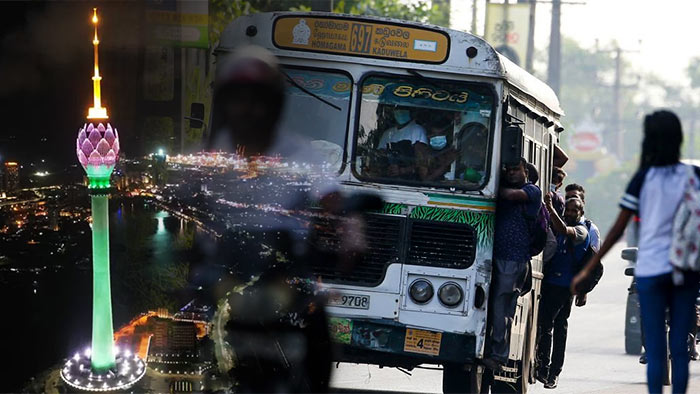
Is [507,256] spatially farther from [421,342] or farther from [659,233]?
[659,233]

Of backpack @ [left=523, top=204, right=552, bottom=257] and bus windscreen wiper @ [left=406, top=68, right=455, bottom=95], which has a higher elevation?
bus windscreen wiper @ [left=406, top=68, right=455, bottom=95]

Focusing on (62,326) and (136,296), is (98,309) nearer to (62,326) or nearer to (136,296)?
(62,326)

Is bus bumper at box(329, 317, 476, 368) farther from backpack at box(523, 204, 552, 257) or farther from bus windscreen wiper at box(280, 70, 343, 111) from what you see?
bus windscreen wiper at box(280, 70, 343, 111)

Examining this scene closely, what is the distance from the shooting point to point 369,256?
1039cm

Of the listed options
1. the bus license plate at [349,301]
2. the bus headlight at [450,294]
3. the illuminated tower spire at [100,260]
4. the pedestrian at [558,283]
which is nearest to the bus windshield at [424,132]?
the bus headlight at [450,294]

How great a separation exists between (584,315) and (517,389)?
14943mm

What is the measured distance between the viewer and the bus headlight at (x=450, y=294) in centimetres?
1027

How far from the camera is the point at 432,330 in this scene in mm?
10289

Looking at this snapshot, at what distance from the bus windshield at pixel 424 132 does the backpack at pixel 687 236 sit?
2.82m

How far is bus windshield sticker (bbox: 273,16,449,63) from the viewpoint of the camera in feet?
34.0

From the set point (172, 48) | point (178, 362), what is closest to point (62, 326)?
point (178, 362)

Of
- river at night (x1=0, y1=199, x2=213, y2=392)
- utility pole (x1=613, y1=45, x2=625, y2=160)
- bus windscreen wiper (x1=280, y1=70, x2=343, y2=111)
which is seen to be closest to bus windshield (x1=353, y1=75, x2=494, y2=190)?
bus windscreen wiper (x1=280, y1=70, x2=343, y2=111)

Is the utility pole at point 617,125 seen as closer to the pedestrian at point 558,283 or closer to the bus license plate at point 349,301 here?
the pedestrian at point 558,283

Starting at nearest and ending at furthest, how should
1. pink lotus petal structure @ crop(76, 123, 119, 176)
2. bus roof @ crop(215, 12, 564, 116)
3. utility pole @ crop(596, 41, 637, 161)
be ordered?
pink lotus petal structure @ crop(76, 123, 119, 176)
bus roof @ crop(215, 12, 564, 116)
utility pole @ crop(596, 41, 637, 161)
